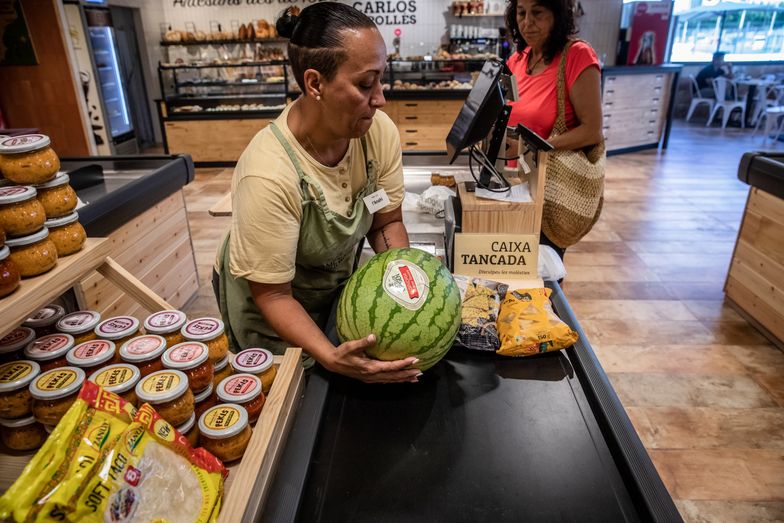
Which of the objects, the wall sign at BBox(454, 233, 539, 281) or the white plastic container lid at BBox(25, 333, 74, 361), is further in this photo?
the wall sign at BBox(454, 233, 539, 281)

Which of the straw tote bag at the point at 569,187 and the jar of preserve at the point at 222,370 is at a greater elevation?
the straw tote bag at the point at 569,187

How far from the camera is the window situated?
11.1 meters

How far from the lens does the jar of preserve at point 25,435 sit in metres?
0.95

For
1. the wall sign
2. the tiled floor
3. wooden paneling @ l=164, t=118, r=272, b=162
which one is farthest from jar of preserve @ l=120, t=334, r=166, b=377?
wooden paneling @ l=164, t=118, r=272, b=162

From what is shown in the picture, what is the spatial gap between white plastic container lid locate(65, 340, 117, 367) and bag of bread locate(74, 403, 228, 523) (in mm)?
244

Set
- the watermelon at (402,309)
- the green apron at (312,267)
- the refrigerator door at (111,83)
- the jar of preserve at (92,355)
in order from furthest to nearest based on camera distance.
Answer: the refrigerator door at (111,83)
the green apron at (312,267)
the watermelon at (402,309)
the jar of preserve at (92,355)

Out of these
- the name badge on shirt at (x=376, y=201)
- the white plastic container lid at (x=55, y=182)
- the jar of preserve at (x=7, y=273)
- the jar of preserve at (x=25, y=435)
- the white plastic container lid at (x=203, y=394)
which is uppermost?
the white plastic container lid at (x=55, y=182)

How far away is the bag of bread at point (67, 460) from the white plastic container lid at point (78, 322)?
0.39 meters

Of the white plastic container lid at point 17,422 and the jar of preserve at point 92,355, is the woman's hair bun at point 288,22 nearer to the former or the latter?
the jar of preserve at point 92,355

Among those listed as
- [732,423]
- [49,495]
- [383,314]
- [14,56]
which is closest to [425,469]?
[383,314]

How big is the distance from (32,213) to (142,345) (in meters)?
0.32

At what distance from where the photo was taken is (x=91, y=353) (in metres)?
0.99

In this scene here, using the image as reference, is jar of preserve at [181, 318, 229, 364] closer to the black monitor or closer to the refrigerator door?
the black monitor

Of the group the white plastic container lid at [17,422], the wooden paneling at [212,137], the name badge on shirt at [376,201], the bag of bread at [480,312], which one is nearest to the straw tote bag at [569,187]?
the bag of bread at [480,312]
